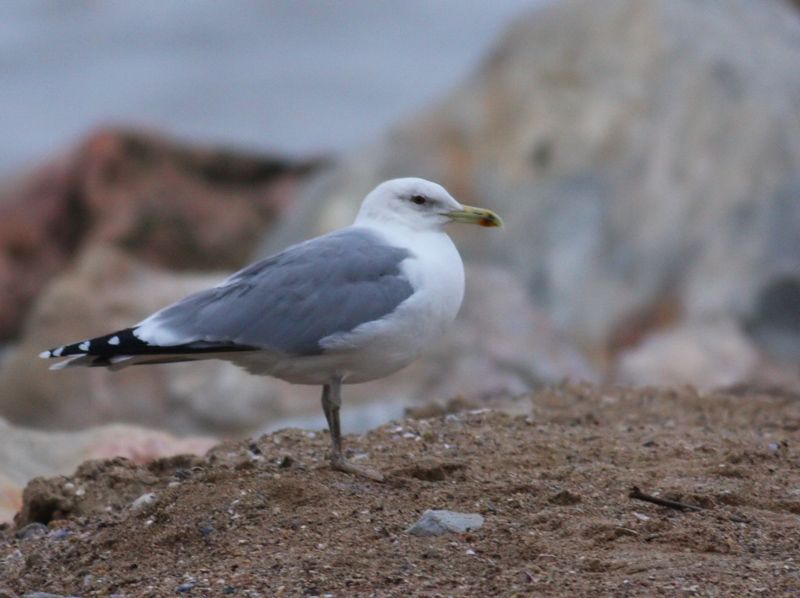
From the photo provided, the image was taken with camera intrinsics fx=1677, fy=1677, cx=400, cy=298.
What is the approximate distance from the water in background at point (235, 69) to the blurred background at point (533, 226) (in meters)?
4.38

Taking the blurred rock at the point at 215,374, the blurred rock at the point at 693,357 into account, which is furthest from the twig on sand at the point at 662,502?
the blurred rock at the point at 693,357

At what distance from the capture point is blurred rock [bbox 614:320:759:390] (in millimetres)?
9750

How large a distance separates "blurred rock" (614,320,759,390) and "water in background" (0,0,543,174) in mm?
8944

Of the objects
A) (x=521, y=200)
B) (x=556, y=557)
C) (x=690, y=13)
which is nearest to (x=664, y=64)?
(x=690, y=13)

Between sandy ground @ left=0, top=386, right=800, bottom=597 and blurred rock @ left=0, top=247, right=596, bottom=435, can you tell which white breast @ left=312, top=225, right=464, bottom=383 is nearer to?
sandy ground @ left=0, top=386, right=800, bottom=597

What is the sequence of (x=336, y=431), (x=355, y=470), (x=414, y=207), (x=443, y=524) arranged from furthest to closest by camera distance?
(x=414, y=207)
(x=336, y=431)
(x=355, y=470)
(x=443, y=524)

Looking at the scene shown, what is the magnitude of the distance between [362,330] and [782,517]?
1.48 meters

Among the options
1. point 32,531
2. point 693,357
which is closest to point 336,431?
point 32,531

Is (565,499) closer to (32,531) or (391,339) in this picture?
(391,339)

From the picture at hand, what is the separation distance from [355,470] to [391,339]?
1.46 feet

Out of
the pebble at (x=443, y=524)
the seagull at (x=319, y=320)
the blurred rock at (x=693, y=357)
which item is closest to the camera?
the pebble at (x=443, y=524)

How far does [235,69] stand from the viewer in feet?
71.5

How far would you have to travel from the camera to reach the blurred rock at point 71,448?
641 cm

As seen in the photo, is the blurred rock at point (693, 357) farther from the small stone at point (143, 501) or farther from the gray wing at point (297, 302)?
the small stone at point (143, 501)
